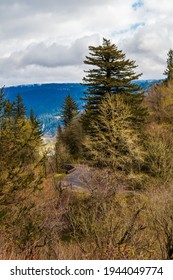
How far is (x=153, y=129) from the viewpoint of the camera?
1454 inches

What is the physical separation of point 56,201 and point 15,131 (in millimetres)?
15662

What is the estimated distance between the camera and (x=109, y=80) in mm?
35031

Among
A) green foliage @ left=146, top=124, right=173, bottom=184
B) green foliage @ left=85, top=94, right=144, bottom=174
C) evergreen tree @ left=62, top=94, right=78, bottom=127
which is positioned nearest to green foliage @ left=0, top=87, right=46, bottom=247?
green foliage @ left=146, top=124, right=173, bottom=184

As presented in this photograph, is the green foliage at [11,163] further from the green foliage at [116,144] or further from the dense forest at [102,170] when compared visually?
the green foliage at [116,144]

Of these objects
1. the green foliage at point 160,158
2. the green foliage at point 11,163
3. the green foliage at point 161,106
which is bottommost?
the green foliage at point 160,158

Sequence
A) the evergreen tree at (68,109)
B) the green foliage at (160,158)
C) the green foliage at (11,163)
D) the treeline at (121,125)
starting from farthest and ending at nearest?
the evergreen tree at (68,109)
the treeline at (121,125)
the green foliage at (160,158)
the green foliage at (11,163)

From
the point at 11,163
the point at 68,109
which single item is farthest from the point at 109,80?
the point at 68,109

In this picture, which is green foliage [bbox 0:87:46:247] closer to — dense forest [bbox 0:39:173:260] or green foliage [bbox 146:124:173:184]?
dense forest [bbox 0:39:173:260]

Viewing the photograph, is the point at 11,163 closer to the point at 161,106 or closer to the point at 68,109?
the point at 161,106

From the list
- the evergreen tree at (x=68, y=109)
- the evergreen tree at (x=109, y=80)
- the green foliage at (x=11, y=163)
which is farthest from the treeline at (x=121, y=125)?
the evergreen tree at (x=68, y=109)

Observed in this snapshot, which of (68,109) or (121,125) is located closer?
(121,125)

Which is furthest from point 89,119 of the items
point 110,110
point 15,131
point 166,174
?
point 15,131

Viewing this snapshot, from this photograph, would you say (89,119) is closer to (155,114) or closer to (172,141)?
(172,141)

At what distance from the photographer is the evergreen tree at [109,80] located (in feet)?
116
